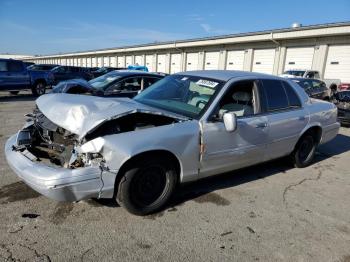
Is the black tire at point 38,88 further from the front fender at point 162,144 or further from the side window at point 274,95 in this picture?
the front fender at point 162,144

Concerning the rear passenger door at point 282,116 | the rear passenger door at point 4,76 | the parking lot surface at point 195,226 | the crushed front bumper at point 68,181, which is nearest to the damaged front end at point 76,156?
the crushed front bumper at point 68,181

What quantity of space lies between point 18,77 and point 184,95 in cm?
1350

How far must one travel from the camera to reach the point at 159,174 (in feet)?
12.1

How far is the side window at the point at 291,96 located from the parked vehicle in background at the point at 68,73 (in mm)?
18731

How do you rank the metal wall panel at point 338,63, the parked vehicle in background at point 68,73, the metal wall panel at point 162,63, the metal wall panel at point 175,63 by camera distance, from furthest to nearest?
1. the metal wall panel at point 162,63
2. the metal wall panel at point 175,63
3. the parked vehicle in background at point 68,73
4. the metal wall panel at point 338,63

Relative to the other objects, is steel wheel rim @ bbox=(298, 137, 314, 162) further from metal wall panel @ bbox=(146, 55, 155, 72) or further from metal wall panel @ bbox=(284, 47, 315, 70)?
metal wall panel @ bbox=(146, 55, 155, 72)

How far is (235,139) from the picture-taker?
4.21 metres

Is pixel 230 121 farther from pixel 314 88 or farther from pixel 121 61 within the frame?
pixel 121 61

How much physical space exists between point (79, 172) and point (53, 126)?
1011 mm

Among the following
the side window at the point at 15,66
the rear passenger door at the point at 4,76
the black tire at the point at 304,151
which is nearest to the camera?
the black tire at the point at 304,151

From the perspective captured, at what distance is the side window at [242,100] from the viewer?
4.27 m

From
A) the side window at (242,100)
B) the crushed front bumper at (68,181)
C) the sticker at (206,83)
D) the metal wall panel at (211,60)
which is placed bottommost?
the crushed front bumper at (68,181)

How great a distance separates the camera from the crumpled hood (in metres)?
3.34

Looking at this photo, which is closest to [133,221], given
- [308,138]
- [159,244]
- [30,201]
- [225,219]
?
[159,244]
